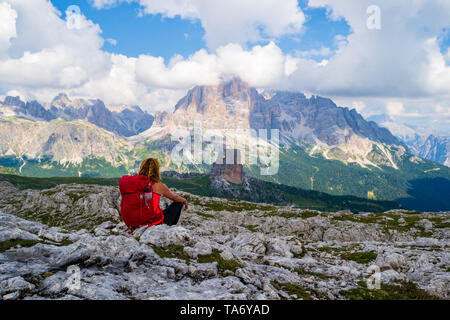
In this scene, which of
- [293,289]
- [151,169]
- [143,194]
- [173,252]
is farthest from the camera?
[173,252]

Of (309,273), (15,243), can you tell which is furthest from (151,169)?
(309,273)

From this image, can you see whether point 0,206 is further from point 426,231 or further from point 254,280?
point 426,231

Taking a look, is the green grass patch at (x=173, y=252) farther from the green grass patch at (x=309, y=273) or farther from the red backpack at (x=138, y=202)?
the green grass patch at (x=309, y=273)

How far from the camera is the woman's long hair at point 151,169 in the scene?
50.0ft

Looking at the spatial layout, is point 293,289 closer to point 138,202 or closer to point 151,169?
point 138,202

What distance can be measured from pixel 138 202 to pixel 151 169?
2.10 m

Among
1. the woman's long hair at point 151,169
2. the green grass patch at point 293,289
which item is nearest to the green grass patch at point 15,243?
the woman's long hair at point 151,169

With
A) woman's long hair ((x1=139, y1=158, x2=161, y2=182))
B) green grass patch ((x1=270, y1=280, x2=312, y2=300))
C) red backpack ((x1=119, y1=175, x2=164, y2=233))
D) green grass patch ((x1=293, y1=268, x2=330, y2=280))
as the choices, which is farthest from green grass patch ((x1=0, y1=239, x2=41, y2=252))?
green grass patch ((x1=293, y1=268, x2=330, y2=280))

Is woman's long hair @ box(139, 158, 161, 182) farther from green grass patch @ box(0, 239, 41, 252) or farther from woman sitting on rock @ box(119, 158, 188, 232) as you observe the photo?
green grass patch @ box(0, 239, 41, 252)

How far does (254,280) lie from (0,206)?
11997 centimetres

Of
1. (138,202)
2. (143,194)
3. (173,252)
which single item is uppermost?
(143,194)

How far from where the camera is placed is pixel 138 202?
15.3 metres
